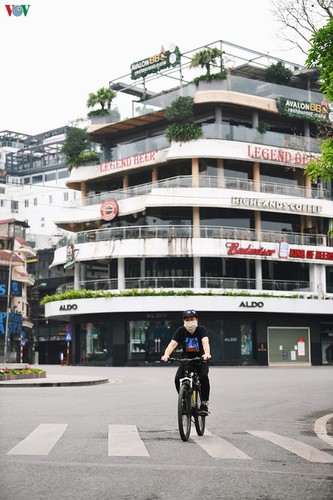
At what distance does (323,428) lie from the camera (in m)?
12.1

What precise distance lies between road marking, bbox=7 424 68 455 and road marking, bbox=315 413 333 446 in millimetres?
3686

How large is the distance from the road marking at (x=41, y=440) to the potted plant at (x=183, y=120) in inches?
1718

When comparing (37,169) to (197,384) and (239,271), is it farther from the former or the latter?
(197,384)

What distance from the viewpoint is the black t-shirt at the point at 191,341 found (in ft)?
35.1

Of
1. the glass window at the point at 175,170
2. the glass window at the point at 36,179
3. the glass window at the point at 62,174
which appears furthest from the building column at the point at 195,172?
the glass window at the point at 36,179

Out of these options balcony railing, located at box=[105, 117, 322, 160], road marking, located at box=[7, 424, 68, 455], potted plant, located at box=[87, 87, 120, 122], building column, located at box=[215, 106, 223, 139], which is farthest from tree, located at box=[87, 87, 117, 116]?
road marking, located at box=[7, 424, 68, 455]

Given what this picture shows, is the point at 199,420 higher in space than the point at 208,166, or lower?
lower

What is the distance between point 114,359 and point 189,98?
19.2 m

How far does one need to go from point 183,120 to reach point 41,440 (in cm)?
4632

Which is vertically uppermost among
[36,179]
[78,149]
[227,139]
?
[36,179]

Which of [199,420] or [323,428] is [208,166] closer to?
[323,428]

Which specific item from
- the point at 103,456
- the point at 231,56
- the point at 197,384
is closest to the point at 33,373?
the point at 197,384

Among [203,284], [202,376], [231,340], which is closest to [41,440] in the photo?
[202,376]

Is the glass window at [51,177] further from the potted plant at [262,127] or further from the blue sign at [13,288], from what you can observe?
the potted plant at [262,127]
